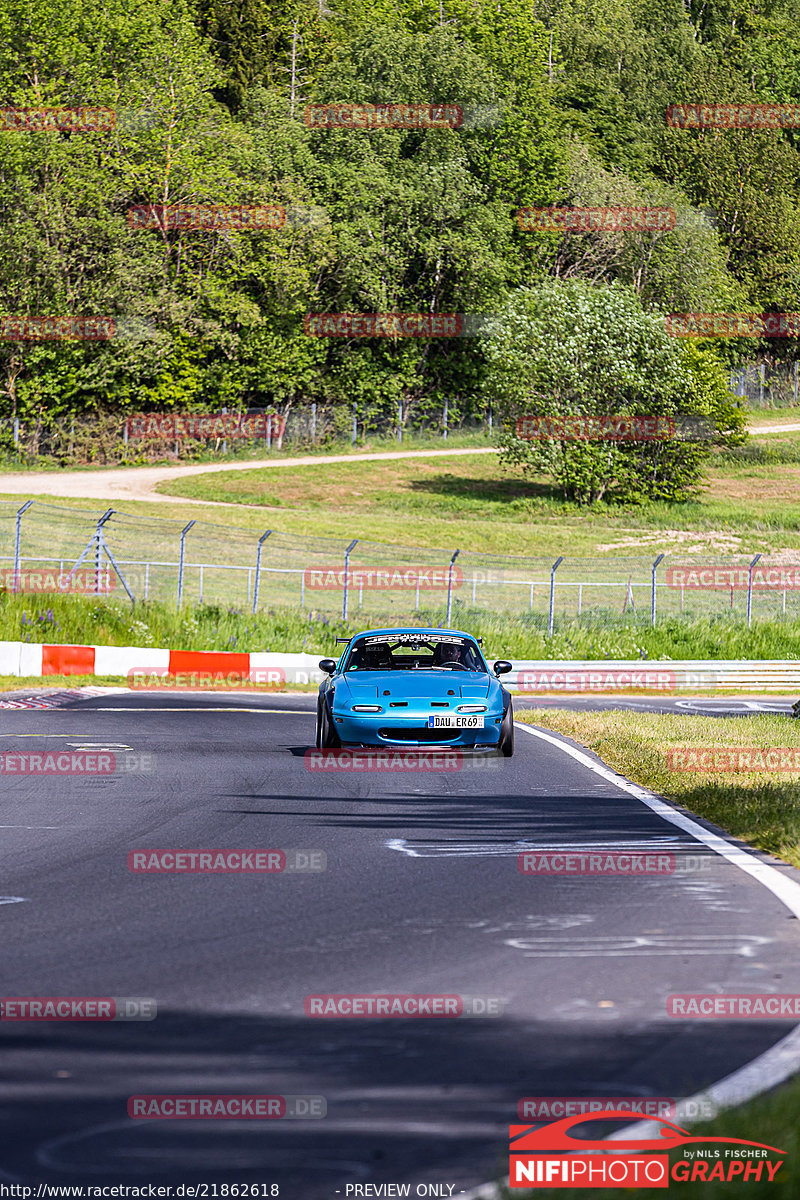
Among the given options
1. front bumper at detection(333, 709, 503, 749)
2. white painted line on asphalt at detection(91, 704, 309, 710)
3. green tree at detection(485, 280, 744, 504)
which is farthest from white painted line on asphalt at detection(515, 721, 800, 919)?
green tree at detection(485, 280, 744, 504)

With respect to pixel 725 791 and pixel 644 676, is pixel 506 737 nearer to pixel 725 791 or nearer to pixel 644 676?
pixel 725 791

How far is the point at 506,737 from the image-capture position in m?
14.5

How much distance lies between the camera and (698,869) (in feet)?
27.9

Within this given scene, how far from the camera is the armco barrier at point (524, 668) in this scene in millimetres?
26141

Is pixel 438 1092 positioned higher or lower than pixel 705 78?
lower

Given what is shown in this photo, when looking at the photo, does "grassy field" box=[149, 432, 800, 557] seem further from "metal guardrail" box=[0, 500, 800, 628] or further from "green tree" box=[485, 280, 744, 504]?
"metal guardrail" box=[0, 500, 800, 628]

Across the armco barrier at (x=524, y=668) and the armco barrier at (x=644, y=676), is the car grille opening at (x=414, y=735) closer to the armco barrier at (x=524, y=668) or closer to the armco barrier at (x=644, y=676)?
the armco barrier at (x=524, y=668)

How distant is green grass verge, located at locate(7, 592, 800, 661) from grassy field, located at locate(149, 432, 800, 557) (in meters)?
12.9

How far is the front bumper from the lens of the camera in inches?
548

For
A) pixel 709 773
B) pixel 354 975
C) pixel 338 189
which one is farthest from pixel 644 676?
pixel 338 189

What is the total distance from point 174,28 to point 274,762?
6699 cm

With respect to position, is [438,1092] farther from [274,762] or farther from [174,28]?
[174,28]

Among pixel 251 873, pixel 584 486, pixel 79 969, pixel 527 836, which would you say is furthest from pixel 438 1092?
pixel 584 486

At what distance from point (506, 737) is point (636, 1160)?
1062 centimetres
